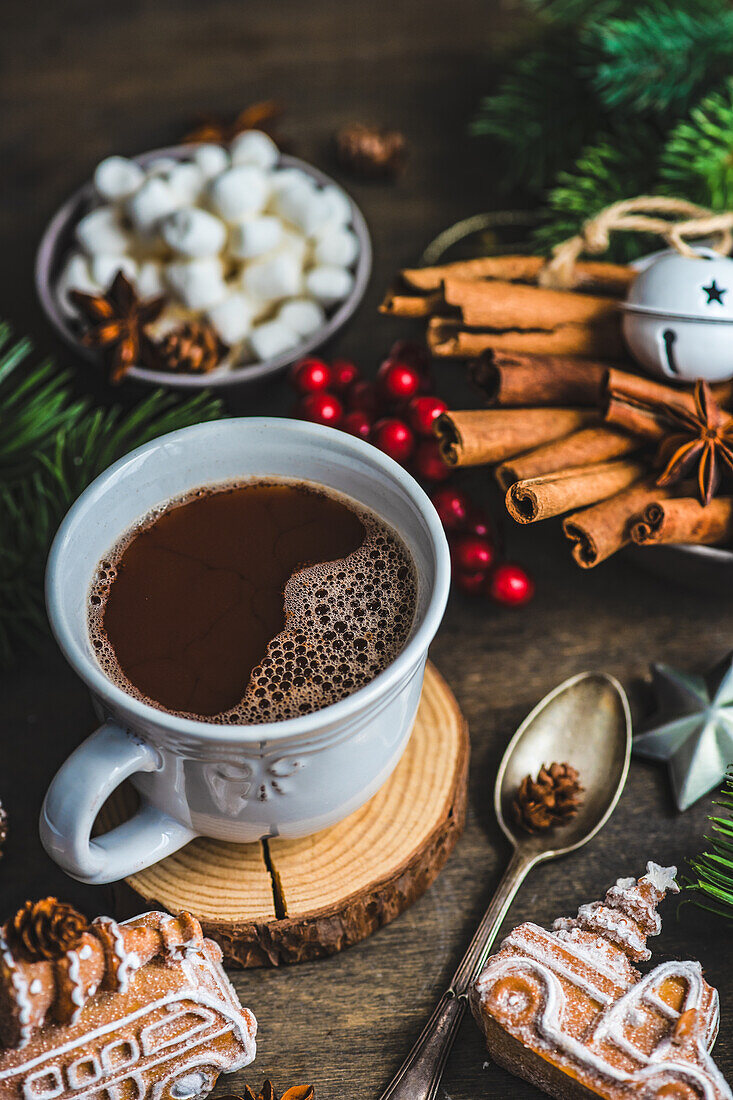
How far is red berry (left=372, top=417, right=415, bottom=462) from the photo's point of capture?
1.01 metres

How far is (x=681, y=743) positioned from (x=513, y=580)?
0.24 m

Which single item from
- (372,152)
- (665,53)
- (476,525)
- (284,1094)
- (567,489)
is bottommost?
(284,1094)

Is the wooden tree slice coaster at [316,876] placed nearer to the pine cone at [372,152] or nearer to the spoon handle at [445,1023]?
the spoon handle at [445,1023]

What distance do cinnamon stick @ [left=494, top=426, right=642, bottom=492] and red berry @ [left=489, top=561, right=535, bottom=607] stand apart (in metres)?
0.12

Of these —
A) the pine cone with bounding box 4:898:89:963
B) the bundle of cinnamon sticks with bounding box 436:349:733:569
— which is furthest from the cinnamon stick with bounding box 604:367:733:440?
the pine cone with bounding box 4:898:89:963

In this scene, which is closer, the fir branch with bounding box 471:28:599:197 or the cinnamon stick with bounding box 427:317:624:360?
the cinnamon stick with bounding box 427:317:624:360

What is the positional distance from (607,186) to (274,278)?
18.8 inches

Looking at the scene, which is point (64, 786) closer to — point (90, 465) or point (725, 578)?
point (90, 465)

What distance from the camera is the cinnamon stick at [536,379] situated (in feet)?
3.26

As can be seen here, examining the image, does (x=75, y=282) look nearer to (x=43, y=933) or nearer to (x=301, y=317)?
(x=301, y=317)

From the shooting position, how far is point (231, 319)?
1.17 m

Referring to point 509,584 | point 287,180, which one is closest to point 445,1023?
point 509,584

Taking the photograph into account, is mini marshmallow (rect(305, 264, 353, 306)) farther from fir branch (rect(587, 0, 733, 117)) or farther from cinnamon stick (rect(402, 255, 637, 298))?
fir branch (rect(587, 0, 733, 117))

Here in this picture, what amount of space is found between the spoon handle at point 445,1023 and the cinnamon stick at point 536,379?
1.60 feet
